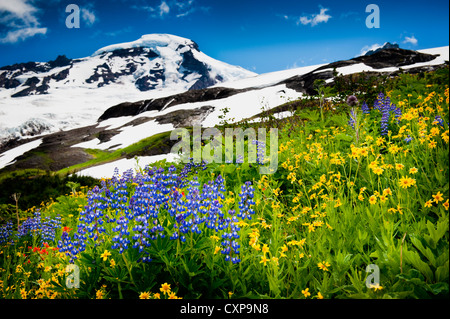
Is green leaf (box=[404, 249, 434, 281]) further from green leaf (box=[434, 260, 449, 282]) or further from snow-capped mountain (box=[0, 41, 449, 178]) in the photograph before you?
snow-capped mountain (box=[0, 41, 449, 178])

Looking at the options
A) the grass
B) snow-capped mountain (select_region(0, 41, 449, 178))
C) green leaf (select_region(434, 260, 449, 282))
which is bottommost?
green leaf (select_region(434, 260, 449, 282))

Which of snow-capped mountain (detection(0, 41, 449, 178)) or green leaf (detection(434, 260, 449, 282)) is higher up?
snow-capped mountain (detection(0, 41, 449, 178))

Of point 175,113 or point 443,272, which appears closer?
point 443,272

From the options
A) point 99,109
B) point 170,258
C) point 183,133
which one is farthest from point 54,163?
point 99,109

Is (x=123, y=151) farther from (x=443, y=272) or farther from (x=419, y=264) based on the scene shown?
(x=443, y=272)

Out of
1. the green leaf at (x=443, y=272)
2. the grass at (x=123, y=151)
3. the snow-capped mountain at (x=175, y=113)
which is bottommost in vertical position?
the green leaf at (x=443, y=272)

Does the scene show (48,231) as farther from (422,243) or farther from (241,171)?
(422,243)

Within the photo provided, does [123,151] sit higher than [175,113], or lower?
lower

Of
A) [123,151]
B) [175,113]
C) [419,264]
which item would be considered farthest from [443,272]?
[175,113]

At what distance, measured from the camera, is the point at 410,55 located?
52656mm

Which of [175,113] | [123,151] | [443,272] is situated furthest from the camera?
[175,113]

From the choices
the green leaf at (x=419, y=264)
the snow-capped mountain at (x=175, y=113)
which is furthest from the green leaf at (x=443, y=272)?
the snow-capped mountain at (x=175, y=113)

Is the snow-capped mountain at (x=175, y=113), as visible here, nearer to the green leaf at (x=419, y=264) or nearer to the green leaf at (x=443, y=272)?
the green leaf at (x=419, y=264)

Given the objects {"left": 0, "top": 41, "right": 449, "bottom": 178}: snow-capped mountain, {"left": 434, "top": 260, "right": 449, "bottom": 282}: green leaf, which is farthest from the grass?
{"left": 434, "top": 260, "right": 449, "bottom": 282}: green leaf
